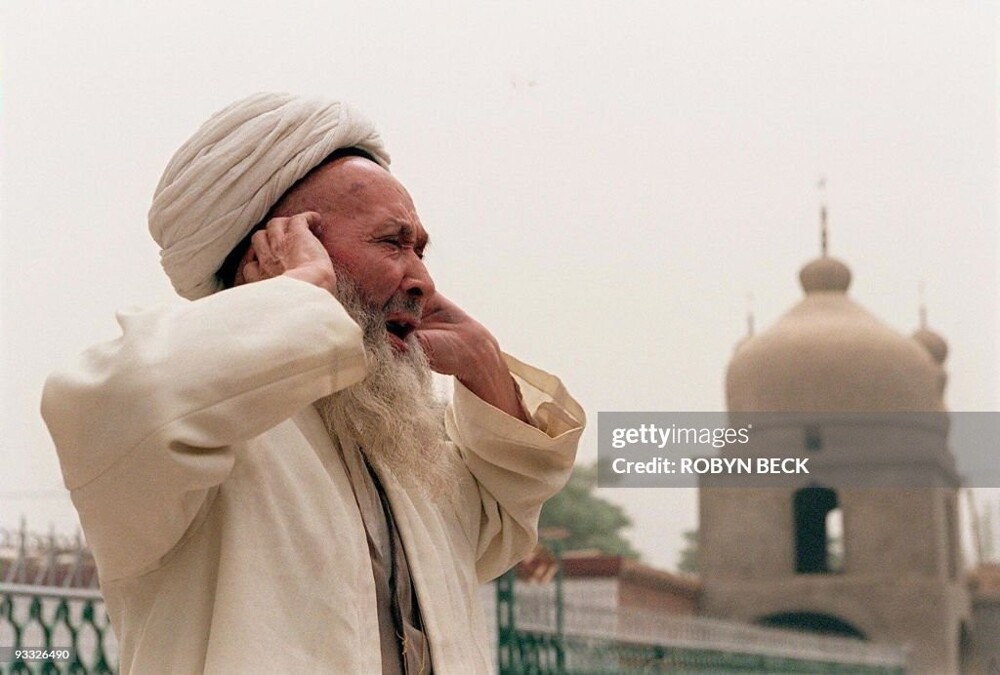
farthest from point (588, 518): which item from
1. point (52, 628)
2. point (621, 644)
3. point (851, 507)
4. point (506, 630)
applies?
point (52, 628)

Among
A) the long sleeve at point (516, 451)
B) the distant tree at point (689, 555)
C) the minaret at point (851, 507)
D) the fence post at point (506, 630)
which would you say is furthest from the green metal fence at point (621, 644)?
the distant tree at point (689, 555)

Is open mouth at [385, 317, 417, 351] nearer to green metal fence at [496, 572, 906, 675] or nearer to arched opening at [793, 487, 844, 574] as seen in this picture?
green metal fence at [496, 572, 906, 675]

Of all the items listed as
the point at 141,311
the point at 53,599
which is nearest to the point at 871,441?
the point at 53,599

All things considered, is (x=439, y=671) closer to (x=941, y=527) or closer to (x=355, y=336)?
(x=355, y=336)

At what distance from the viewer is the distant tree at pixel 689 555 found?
680 inches

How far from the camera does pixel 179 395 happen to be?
0.72 m

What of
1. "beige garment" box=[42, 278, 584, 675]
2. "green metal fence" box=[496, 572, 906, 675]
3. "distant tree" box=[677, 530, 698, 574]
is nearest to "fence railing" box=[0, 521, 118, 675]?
"beige garment" box=[42, 278, 584, 675]

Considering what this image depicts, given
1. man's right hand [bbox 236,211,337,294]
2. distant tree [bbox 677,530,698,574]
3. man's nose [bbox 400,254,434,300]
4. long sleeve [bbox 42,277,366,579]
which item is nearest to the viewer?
long sleeve [bbox 42,277,366,579]

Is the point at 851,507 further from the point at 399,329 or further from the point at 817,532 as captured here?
the point at 399,329

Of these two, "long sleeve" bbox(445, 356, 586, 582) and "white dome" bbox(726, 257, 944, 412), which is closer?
"long sleeve" bbox(445, 356, 586, 582)

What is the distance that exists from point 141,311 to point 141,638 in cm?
21

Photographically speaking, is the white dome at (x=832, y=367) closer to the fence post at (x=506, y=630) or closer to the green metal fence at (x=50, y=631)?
the fence post at (x=506, y=630)

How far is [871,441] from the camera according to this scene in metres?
16.5

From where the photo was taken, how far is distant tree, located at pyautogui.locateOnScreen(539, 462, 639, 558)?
59.3 ft
